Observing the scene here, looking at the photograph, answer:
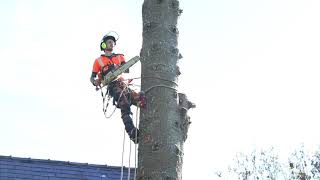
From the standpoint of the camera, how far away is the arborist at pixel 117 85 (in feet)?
14.2

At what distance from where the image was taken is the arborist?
170 inches

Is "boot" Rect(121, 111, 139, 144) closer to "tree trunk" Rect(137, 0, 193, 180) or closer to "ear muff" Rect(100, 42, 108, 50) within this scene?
"tree trunk" Rect(137, 0, 193, 180)

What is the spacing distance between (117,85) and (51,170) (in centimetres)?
441

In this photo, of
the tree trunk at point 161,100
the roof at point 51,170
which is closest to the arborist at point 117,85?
the tree trunk at point 161,100

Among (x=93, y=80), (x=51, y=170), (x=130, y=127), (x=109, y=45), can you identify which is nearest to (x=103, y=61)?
(x=93, y=80)

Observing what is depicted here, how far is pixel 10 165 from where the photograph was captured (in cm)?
869

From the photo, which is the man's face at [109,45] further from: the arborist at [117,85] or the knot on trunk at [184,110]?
the knot on trunk at [184,110]

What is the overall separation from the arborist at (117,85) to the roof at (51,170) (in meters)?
3.85

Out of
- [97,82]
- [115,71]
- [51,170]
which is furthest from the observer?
[51,170]

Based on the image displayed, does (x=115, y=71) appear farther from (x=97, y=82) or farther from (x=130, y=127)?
(x=130, y=127)

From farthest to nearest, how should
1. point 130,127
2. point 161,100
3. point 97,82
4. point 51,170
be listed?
point 51,170
point 97,82
point 130,127
point 161,100

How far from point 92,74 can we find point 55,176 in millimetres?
4044

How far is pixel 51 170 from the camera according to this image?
8.80 meters

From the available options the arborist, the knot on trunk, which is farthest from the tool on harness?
the knot on trunk
